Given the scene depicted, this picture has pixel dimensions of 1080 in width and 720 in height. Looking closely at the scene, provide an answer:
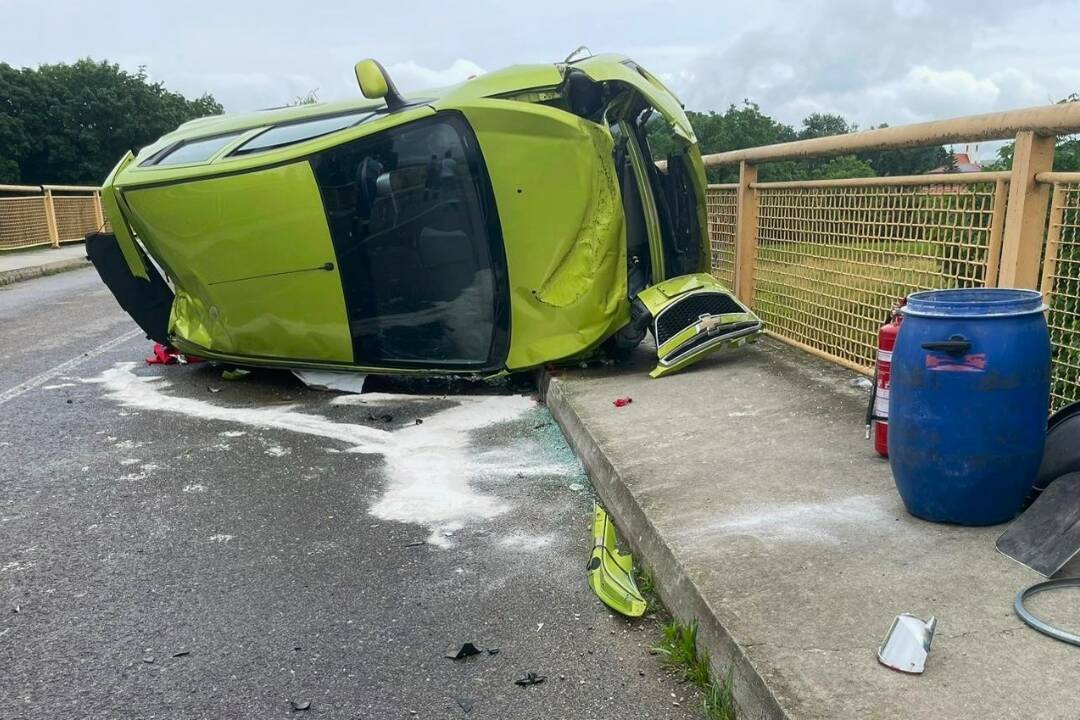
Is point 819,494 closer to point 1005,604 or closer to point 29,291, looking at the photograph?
point 1005,604

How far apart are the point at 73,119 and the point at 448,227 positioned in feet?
141

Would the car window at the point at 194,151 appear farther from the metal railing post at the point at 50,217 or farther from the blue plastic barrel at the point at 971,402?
the metal railing post at the point at 50,217

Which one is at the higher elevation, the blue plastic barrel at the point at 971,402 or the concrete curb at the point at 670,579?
the blue plastic barrel at the point at 971,402

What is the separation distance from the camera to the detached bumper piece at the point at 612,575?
2.97 meters

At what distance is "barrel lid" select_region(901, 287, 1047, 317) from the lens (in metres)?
2.82

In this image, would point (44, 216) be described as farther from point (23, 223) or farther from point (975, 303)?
point (975, 303)

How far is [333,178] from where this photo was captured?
5441 mm

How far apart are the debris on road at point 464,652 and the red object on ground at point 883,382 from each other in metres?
1.92

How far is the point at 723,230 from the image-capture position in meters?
7.25

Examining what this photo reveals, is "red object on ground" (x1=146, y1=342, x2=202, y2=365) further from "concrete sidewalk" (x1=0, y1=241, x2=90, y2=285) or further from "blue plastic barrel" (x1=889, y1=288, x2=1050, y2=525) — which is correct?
"concrete sidewalk" (x1=0, y1=241, x2=90, y2=285)

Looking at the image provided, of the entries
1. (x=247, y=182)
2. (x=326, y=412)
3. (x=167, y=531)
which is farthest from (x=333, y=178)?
(x=167, y=531)

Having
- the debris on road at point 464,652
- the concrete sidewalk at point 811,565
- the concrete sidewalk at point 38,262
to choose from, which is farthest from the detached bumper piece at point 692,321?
the concrete sidewalk at point 38,262

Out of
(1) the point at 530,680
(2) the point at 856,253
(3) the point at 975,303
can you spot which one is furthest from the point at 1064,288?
(1) the point at 530,680

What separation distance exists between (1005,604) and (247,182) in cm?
478
